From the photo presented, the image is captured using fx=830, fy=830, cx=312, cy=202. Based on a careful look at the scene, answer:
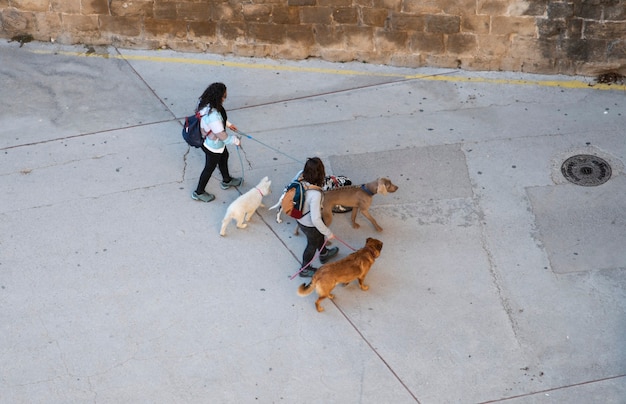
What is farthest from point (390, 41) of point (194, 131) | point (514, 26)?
point (194, 131)

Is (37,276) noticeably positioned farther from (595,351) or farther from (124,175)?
(595,351)

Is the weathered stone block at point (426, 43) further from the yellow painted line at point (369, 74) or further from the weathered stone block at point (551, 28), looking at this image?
the weathered stone block at point (551, 28)

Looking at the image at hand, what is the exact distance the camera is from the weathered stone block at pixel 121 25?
467 inches

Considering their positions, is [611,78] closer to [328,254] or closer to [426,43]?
[426,43]

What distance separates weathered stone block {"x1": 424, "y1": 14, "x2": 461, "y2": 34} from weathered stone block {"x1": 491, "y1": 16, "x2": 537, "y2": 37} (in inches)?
19.0

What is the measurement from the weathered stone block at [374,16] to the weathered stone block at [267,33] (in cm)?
115

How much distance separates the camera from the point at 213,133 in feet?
28.5

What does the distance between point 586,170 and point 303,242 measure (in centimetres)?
340

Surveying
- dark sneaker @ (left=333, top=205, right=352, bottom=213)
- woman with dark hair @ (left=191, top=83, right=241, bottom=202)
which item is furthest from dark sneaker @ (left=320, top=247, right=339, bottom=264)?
woman with dark hair @ (left=191, top=83, right=241, bottom=202)

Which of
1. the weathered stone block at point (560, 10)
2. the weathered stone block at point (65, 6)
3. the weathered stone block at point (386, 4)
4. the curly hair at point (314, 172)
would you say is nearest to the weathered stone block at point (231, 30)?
the weathered stone block at point (386, 4)

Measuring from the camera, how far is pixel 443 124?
10.3 metres

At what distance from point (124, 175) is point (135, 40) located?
300 centimetres

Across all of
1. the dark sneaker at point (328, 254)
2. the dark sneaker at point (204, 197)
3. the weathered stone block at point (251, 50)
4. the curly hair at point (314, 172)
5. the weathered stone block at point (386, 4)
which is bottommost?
the dark sneaker at point (328, 254)

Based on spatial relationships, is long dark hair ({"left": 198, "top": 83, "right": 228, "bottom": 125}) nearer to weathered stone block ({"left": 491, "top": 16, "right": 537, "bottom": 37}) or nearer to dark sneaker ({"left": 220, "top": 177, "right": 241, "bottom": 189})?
dark sneaker ({"left": 220, "top": 177, "right": 241, "bottom": 189})
